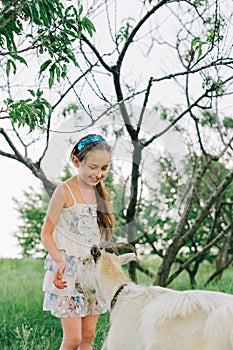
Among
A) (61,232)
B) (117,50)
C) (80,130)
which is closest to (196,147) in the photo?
(117,50)

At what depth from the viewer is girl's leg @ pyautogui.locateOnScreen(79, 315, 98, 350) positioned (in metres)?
4.04

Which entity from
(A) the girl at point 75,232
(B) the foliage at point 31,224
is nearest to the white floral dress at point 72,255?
(A) the girl at point 75,232

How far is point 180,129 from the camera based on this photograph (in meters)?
7.21

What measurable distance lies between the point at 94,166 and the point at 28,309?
2.96 m

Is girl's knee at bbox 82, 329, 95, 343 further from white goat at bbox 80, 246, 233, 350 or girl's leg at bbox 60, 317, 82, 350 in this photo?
white goat at bbox 80, 246, 233, 350

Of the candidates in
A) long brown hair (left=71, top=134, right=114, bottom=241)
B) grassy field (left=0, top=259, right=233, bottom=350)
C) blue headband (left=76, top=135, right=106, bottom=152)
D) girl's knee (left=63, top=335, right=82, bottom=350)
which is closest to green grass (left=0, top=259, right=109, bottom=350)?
grassy field (left=0, top=259, right=233, bottom=350)

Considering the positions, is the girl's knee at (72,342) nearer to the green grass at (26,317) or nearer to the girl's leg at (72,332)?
the girl's leg at (72,332)

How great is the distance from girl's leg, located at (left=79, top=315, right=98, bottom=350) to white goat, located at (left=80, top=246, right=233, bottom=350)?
59 centimetres

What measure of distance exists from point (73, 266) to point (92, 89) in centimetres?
155

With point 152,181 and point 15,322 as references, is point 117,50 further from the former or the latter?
point 15,322

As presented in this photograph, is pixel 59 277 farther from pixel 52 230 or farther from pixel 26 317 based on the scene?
pixel 26 317

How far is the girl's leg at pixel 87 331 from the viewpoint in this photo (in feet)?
13.3

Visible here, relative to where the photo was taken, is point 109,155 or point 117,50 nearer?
point 109,155

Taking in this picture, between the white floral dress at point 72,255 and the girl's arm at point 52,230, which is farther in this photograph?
the white floral dress at point 72,255
